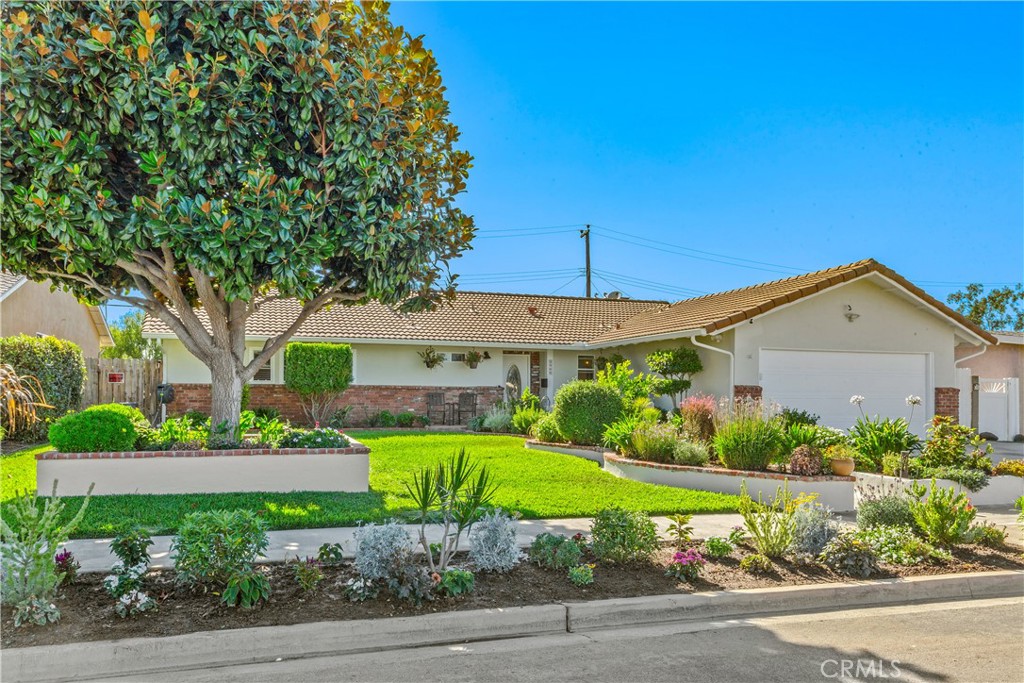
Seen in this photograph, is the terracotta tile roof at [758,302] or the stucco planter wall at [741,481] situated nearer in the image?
the stucco planter wall at [741,481]

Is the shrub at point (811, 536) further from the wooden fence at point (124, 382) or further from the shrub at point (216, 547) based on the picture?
the wooden fence at point (124, 382)

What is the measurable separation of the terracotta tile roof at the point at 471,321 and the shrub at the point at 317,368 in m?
0.81

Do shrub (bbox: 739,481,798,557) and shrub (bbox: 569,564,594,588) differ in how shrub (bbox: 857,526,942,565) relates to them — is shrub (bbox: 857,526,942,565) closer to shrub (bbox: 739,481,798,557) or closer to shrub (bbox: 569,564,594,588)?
shrub (bbox: 739,481,798,557)

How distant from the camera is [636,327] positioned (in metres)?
21.1

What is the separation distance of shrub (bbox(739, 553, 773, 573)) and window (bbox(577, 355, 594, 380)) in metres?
16.3

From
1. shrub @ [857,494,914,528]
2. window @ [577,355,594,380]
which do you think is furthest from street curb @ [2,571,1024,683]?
window @ [577,355,594,380]

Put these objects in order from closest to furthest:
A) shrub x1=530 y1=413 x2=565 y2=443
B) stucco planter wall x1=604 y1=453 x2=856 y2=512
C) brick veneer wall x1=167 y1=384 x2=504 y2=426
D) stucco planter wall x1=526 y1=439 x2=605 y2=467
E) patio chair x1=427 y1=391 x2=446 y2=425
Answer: stucco planter wall x1=604 y1=453 x2=856 y2=512 < stucco planter wall x1=526 y1=439 x2=605 y2=467 < shrub x1=530 y1=413 x2=565 y2=443 < brick veneer wall x1=167 y1=384 x2=504 y2=426 < patio chair x1=427 y1=391 x2=446 y2=425

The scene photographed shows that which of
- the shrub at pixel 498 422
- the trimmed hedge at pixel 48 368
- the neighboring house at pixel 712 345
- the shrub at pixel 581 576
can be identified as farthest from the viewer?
the shrub at pixel 498 422

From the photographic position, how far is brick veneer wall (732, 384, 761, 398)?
15.3 meters

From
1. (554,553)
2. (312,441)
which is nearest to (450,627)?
(554,553)

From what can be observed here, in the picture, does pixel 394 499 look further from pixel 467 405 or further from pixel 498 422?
pixel 467 405

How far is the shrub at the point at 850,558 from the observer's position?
6242 mm

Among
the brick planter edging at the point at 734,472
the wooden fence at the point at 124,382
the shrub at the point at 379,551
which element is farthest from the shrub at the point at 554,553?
the wooden fence at the point at 124,382

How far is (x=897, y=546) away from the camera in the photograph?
22.2ft
